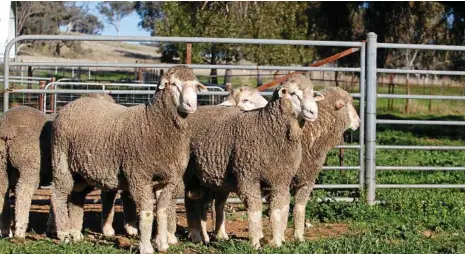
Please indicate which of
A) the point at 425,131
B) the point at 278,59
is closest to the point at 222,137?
the point at 425,131

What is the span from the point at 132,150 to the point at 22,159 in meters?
1.36

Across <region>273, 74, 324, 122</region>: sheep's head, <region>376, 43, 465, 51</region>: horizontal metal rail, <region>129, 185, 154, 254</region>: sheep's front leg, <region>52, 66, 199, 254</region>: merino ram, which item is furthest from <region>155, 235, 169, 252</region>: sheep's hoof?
<region>376, 43, 465, 51</region>: horizontal metal rail

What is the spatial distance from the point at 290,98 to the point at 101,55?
64.9 meters

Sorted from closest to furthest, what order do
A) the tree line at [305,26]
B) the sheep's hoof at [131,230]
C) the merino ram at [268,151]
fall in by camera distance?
1. the merino ram at [268,151]
2. the sheep's hoof at [131,230]
3. the tree line at [305,26]

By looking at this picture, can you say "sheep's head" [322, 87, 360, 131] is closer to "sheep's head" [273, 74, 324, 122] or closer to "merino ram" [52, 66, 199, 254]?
"sheep's head" [273, 74, 324, 122]

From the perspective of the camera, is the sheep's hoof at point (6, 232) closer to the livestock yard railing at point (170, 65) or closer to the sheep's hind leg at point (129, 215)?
the sheep's hind leg at point (129, 215)

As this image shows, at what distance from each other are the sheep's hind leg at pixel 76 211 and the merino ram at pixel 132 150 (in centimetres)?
1

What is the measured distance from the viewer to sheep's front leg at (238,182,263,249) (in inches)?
291

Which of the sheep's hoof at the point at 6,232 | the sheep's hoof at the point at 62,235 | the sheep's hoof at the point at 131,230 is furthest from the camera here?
the sheep's hoof at the point at 131,230

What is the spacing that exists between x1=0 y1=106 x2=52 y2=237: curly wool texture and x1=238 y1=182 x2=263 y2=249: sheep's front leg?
7.30 ft

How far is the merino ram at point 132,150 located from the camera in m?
7.28

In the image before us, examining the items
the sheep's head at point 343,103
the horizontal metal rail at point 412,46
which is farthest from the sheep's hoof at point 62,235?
the horizontal metal rail at point 412,46

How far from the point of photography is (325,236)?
8672 millimetres

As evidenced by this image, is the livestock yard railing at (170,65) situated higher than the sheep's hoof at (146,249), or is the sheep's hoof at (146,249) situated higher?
the livestock yard railing at (170,65)
